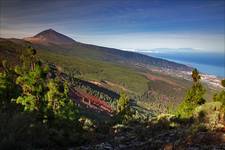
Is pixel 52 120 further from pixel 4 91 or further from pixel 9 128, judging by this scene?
pixel 9 128

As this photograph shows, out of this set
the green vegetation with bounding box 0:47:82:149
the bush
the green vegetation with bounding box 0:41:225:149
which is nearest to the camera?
the green vegetation with bounding box 0:41:225:149

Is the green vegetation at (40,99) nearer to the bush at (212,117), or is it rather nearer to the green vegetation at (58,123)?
the green vegetation at (58,123)

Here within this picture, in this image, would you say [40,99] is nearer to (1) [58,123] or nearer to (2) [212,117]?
(1) [58,123]

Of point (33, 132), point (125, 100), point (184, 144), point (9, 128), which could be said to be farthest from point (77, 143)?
point (125, 100)

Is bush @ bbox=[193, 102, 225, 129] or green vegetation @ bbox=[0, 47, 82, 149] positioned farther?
green vegetation @ bbox=[0, 47, 82, 149]

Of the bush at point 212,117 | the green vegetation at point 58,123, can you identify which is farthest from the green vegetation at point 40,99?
the bush at point 212,117

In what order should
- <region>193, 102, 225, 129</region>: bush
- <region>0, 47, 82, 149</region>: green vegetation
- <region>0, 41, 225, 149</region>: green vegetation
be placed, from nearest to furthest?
1. <region>0, 41, 225, 149</region>: green vegetation
2. <region>193, 102, 225, 129</region>: bush
3. <region>0, 47, 82, 149</region>: green vegetation

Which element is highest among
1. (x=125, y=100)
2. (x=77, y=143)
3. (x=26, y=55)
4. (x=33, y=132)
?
(x=26, y=55)

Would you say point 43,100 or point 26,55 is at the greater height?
point 26,55

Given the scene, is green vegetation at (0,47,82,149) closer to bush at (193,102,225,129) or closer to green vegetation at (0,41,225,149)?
green vegetation at (0,41,225,149)

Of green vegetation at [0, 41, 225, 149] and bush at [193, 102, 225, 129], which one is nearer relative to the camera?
green vegetation at [0, 41, 225, 149]

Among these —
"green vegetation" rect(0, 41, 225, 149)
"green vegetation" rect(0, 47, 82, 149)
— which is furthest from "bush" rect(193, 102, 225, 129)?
"green vegetation" rect(0, 47, 82, 149)
